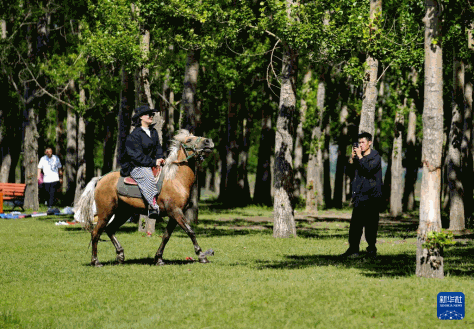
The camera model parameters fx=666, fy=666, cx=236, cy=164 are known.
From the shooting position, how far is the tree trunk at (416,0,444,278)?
9.86 m

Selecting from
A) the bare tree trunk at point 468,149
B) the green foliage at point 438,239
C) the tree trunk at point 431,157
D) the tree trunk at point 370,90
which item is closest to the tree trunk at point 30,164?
the tree trunk at point 370,90

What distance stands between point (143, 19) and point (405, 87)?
14.1 m

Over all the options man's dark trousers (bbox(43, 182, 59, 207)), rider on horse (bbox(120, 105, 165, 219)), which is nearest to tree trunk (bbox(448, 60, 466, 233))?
rider on horse (bbox(120, 105, 165, 219))

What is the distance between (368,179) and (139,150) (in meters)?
4.48

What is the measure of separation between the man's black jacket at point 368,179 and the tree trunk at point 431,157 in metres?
2.90

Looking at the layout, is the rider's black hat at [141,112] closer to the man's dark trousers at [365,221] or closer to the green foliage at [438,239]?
the man's dark trousers at [365,221]

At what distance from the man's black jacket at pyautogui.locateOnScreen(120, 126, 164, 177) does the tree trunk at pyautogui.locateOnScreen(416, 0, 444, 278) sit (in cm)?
486

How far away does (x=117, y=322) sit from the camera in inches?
316

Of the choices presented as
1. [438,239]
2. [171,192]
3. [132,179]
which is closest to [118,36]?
[132,179]

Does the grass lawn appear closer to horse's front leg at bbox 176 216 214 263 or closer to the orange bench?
horse's front leg at bbox 176 216 214 263

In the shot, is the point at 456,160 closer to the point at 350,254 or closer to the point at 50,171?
the point at 350,254

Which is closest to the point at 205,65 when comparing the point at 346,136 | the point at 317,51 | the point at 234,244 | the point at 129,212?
the point at 346,136

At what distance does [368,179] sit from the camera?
42.7 ft

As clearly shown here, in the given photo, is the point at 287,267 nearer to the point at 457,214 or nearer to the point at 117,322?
the point at 117,322
